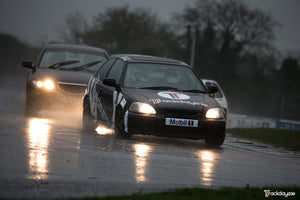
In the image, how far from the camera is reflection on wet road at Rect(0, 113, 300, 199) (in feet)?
19.7

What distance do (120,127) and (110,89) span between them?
1225 millimetres

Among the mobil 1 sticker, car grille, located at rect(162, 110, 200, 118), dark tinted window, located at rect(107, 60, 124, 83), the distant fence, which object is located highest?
dark tinted window, located at rect(107, 60, 124, 83)

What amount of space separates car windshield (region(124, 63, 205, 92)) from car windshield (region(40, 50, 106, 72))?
411 cm

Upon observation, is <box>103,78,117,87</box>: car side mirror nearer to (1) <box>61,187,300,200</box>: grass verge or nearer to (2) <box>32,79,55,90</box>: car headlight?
(2) <box>32,79,55,90</box>: car headlight

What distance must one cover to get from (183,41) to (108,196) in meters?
60.5

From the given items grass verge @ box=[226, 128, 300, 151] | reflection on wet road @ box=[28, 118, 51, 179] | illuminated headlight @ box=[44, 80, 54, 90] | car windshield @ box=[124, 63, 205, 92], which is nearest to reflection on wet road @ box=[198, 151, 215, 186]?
reflection on wet road @ box=[28, 118, 51, 179]

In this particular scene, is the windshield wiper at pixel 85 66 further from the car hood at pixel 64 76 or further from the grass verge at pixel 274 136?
the grass verge at pixel 274 136

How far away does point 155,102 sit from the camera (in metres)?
10.4

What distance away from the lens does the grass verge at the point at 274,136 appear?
14225mm

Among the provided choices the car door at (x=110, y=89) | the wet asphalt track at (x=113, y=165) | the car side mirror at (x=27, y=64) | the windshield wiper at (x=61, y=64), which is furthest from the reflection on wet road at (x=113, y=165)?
the windshield wiper at (x=61, y=64)

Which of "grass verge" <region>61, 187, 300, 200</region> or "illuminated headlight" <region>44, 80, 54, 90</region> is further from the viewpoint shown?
"illuminated headlight" <region>44, 80, 54, 90</region>

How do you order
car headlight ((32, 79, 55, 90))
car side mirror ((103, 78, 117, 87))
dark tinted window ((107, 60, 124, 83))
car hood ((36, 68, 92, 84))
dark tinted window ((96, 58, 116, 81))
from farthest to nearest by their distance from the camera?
car hood ((36, 68, 92, 84)), car headlight ((32, 79, 55, 90)), dark tinted window ((96, 58, 116, 81)), dark tinted window ((107, 60, 124, 83)), car side mirror ((103, 78, 117, 87))

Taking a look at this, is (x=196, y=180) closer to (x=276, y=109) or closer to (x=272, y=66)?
(x=276, y=109)

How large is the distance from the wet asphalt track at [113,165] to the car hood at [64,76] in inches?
133
